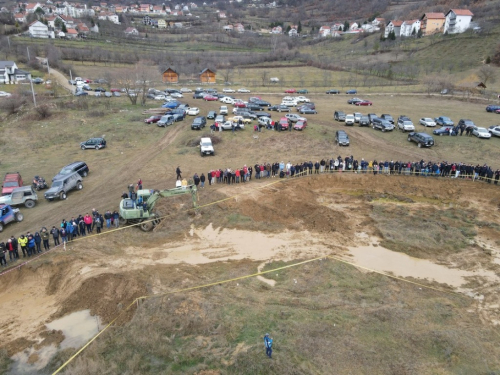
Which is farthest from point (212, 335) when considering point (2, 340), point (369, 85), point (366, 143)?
point (369, 85)

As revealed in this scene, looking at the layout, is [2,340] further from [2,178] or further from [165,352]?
[2,178]

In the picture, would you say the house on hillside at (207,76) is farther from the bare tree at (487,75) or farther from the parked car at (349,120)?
the bare tree at (487,75)

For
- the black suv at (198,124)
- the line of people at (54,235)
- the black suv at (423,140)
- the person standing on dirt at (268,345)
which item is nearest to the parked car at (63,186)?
the line of people at (54,235)

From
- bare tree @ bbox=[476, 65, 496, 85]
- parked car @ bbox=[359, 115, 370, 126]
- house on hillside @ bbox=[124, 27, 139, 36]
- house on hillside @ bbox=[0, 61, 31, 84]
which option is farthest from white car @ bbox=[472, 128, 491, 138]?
house on hillside @ bbox=[124, 27, 139, 36]

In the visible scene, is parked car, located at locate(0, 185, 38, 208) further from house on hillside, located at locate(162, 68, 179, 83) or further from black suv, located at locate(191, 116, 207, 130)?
house on hillside, located at locate(162, 68, 179, 83)

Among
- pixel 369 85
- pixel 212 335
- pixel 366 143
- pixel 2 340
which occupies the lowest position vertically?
pixel 2 340
